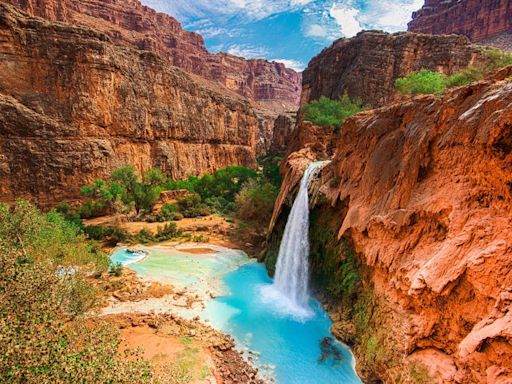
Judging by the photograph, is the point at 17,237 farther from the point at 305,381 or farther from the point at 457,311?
the point at 457,311

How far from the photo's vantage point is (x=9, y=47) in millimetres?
23938

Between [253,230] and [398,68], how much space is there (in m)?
25.5

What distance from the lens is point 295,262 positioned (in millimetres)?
14930

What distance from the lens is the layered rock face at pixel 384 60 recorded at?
30984mm

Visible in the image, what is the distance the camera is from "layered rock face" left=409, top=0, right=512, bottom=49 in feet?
171

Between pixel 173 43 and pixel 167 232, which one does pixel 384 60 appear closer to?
pixel 167 232

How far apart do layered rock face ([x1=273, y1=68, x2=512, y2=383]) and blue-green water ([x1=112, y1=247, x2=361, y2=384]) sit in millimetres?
1548

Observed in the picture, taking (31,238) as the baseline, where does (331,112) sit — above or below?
above

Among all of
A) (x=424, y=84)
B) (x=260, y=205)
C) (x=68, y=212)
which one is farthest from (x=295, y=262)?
(x=68, y=212)

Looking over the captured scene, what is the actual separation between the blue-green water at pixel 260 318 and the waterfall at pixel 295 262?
376mm

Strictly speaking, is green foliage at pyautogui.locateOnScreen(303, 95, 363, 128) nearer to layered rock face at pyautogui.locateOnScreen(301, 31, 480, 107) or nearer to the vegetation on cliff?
layered rock face at pyautogui.locateOnScreen(301, 31, 480, 107)

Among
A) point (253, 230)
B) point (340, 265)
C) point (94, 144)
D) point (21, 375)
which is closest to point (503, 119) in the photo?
point (340, 265)

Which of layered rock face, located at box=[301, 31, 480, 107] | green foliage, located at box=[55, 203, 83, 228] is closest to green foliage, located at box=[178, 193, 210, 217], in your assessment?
green foliage, located at box=[55, 203, 83, 228]

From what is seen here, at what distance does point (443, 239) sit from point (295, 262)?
846 cm
